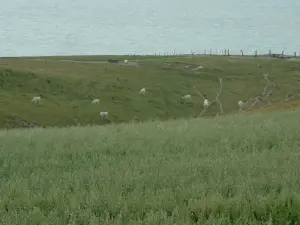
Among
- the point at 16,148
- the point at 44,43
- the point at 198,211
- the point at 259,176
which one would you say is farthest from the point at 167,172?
the point at 44,43

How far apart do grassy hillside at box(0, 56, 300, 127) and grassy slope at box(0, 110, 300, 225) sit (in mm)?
52454

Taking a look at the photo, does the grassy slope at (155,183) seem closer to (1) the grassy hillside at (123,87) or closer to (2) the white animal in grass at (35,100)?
(1) the grassy hillside at (123,87)

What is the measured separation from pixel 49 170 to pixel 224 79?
97.0 meters

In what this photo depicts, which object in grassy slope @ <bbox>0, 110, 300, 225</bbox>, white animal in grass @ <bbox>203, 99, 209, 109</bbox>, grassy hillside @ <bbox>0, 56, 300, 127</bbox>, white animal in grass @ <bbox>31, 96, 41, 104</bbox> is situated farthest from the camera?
white animal in grass @ <bbox>203, 99, 209, 109</bbox>

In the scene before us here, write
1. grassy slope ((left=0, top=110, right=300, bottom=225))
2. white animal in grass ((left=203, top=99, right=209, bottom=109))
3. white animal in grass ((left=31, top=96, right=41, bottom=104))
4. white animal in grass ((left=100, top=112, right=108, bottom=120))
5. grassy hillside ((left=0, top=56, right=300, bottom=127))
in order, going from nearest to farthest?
grassy slope ((left=0, top=110, right=300, bottom=225))
white animal in grass ((left=100, top=112, right=108, bottom=120))
grassy hillside ((left=0, top=56, right=300, bottom=127))
white animal in grass ((left=31, top=96, right=41, bottom=104))
white animal in grass ((left=203, top=99, right=209, bottom=109))

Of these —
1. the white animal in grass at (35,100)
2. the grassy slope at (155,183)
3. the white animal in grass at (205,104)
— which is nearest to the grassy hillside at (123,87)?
the white animal in grass at (35,100)

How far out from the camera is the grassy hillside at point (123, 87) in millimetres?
71438

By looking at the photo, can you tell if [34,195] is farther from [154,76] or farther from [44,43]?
[44,43]

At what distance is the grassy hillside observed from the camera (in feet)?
234

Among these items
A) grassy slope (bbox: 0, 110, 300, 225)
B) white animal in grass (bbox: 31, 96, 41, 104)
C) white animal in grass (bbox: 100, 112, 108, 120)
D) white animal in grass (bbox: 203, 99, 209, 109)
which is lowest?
white animal in grass (bbox: 100, 112, 108, 120)

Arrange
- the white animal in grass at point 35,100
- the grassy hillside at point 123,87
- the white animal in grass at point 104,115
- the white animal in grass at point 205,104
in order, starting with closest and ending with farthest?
1. the white animal in grass at point 104,115
2. the grassy hillside at point 123,87
3. the white animal in grass at point 35,100
4. the white animal in grass at point 205,104

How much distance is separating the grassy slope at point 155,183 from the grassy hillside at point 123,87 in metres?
52.5

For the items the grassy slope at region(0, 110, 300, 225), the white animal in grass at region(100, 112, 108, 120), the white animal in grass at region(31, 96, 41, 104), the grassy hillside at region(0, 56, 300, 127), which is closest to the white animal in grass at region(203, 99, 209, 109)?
the grassy hillside at region(0, 56, 300, 127)

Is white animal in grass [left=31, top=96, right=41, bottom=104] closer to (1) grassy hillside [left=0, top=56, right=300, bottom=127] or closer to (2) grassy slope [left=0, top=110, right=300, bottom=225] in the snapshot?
(1) grassy hillside [left=0, top=56, right=300, bottom=127]
